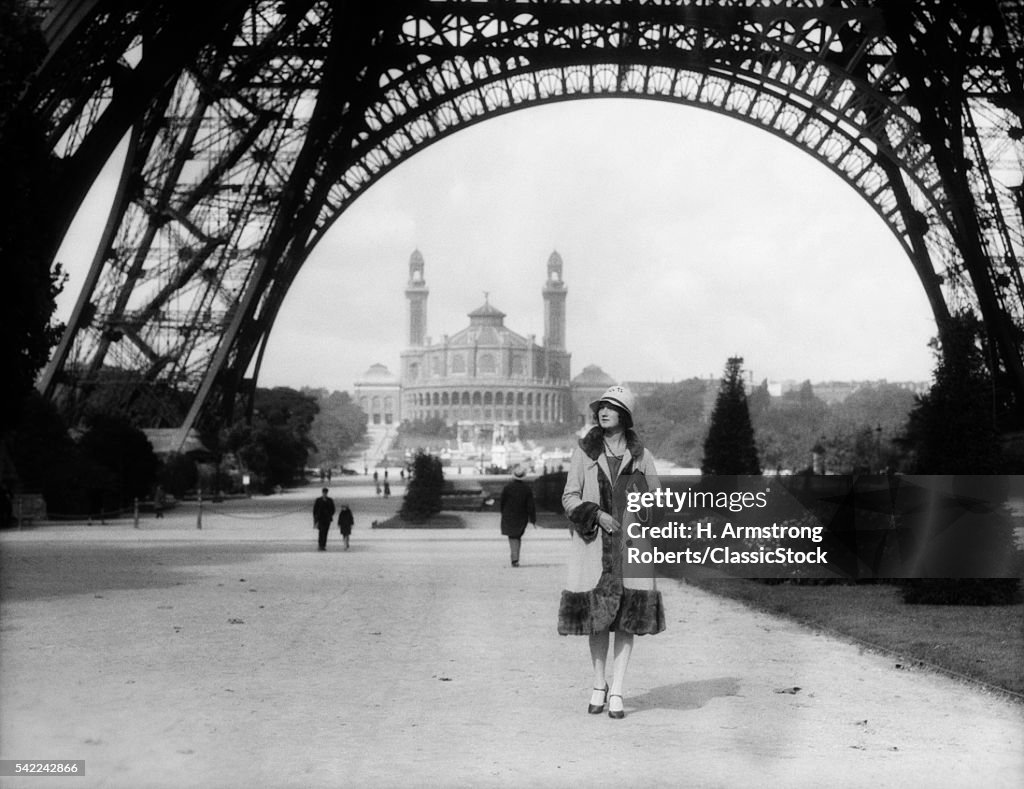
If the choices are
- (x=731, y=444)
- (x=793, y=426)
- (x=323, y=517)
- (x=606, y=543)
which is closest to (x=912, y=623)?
(x=606, y=543)

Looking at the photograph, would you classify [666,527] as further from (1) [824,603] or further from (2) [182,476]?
(2) [182,476]

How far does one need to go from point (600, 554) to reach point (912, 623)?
263 inches

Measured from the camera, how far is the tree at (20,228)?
18234 millimetres

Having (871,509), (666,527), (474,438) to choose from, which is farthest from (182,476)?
(474,438)

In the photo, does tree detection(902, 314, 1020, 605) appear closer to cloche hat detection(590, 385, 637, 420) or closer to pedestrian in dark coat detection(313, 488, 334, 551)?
cloche hat detection(590, 385, 637, 420)

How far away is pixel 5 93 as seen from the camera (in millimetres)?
18453

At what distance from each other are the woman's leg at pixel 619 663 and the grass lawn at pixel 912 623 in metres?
2.74

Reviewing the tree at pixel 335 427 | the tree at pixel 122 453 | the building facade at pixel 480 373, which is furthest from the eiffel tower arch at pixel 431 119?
the building facade at pixel 480 373

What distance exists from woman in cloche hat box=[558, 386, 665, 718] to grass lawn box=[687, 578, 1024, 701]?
280 centimetres

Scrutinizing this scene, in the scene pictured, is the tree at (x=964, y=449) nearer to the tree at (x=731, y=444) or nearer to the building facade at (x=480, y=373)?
the tree at (x=731, y=444)

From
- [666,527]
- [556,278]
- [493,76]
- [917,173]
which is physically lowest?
[666,527]

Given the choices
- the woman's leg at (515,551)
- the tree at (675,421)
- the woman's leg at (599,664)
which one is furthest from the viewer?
the tree at (675,421)

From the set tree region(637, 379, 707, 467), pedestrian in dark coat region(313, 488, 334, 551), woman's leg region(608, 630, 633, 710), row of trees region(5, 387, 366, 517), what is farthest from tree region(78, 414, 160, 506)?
tree region(637, 379, 707, 467)

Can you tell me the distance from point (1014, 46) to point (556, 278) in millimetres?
158560
